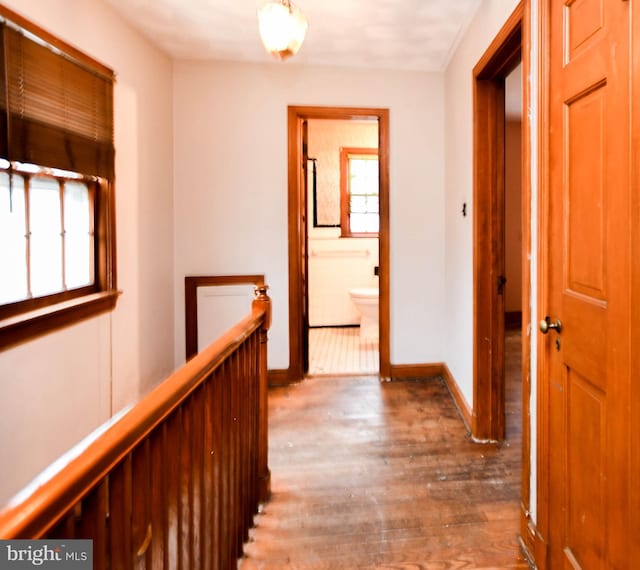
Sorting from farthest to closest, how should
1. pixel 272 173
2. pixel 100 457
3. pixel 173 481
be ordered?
pixel 272 173, pixel 173 481, pixel 100 457

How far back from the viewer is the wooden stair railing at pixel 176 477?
0.62 m

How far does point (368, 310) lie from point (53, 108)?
3.45 metres

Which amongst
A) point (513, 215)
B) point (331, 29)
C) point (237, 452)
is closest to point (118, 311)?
point (237, 452)

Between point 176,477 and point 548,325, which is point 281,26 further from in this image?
point 176,477

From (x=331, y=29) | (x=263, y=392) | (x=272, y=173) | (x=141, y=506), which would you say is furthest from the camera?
(x=272, y=173)

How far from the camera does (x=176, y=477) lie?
99 cm

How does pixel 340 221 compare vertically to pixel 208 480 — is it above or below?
above

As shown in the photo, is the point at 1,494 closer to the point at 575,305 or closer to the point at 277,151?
the point at 575,305

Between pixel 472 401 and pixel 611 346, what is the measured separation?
152cm

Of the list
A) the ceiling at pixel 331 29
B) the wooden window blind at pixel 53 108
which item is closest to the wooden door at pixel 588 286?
the ceiling at pixel 331 29

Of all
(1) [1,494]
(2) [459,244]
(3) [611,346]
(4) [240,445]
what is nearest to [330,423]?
(4) [240,445]

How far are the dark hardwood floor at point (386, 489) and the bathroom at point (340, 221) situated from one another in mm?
2320

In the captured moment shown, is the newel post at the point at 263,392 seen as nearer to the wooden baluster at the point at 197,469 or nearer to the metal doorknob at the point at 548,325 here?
the wooden baluster at the point at 197,469

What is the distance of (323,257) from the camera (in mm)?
5168
